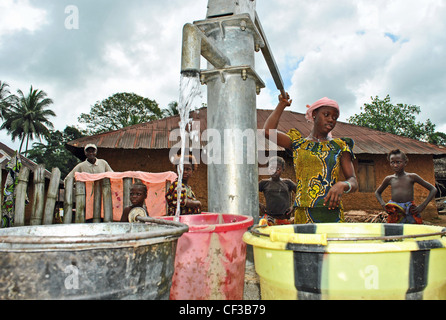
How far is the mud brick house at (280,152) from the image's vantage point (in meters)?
8.71

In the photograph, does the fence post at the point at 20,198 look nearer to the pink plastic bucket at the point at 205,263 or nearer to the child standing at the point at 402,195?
the pink plastic bucket at the point at 205,263

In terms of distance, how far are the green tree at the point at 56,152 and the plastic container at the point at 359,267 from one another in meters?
30.0

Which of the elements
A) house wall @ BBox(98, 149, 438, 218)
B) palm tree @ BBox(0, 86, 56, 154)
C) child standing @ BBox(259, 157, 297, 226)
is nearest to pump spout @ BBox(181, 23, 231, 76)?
child standing @ BBox(259, 157, 297, 226)

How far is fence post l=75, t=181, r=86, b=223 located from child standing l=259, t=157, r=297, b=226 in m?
2.56

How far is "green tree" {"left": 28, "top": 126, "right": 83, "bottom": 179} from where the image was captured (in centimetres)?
2892

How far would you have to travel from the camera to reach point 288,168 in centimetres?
962

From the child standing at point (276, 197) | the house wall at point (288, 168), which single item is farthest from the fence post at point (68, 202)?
the house wall at point (288, 168)

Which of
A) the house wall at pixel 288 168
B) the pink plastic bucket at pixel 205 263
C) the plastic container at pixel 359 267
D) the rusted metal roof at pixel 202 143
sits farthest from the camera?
the house wall at pixel 288 168

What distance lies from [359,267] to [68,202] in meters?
4.44

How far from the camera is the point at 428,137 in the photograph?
1131 inches

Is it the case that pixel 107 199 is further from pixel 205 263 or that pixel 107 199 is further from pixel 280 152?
pixel 280 152

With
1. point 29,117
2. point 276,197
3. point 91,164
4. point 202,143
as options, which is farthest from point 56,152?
point 276,197

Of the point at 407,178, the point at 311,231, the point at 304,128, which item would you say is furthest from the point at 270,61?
the point at 304,128

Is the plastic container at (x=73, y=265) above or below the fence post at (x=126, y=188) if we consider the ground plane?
below
